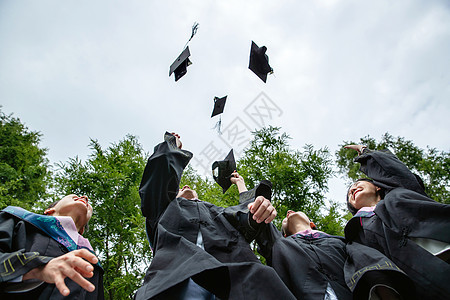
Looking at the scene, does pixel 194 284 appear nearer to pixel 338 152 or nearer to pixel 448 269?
pixel 448 269

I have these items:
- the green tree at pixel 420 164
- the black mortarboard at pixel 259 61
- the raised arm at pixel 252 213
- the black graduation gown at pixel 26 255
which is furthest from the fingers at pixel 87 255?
the green tree at pixel 420 164

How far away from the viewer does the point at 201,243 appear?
181 centimetres

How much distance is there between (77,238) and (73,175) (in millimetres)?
3913

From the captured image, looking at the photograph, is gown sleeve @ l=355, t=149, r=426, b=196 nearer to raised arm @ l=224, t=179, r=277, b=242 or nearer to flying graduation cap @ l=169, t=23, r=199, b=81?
raised arm @ l=224, t=179, r=277, b=242

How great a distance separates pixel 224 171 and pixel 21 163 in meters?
10.9

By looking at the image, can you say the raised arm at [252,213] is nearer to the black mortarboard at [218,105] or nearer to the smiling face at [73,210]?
the smiling face at [73,210]

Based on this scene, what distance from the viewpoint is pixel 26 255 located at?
134 cm

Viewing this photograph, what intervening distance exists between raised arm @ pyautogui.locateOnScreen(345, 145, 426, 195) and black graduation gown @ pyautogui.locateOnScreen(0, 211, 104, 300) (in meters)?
2.45

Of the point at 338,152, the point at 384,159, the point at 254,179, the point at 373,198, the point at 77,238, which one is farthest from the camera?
the point at 338,152

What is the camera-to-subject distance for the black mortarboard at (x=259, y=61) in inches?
153

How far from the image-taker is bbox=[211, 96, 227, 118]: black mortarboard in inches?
165

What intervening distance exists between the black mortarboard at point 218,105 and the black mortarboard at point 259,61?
690 millimetres

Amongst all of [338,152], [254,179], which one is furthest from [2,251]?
[338,152]

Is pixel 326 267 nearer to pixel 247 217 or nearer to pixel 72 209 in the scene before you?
pixel 247 217
